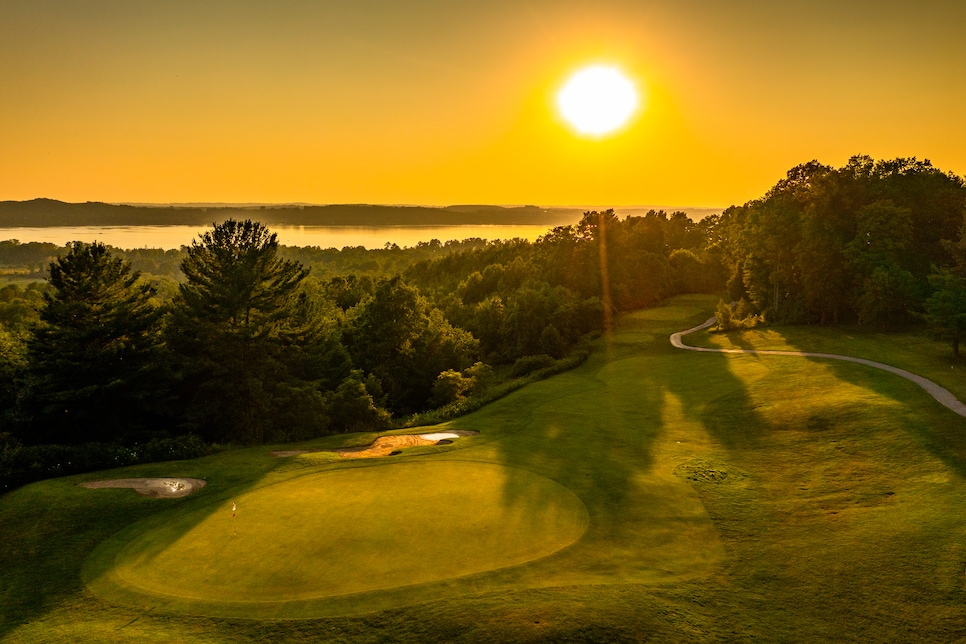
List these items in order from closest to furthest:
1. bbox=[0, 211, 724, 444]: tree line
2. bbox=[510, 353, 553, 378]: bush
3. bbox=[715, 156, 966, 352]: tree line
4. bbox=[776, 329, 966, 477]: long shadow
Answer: bbox=[776, 329, 966, 477]: long shadow < bbox=[0, 211, 724, 444]: tree line < bbox=[715, 156, 966, 352]: tree line < bbox=[510, 353, 553, 378]: bush

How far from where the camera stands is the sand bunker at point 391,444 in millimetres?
23922

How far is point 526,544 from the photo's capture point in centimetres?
1477

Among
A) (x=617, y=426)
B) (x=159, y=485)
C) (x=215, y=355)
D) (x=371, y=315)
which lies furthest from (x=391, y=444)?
(x=371, y=315)

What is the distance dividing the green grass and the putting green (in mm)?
72

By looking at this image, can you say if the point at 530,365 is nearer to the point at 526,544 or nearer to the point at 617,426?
the point at 617,426

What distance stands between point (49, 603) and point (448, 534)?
9582 millimetres

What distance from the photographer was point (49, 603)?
12.8 meters

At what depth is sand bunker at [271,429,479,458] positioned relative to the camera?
23.9 m

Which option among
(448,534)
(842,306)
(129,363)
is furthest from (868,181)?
(129,363)

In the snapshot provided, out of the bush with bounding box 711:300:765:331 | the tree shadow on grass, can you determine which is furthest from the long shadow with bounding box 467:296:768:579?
the tree shadow on grass

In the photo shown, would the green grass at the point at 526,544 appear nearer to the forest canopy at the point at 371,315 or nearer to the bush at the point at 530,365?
the forest canopy at the point at 371,315

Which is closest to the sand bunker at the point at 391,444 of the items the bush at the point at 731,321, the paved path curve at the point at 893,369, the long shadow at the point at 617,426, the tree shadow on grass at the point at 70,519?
the long shadow at the point at 617,426

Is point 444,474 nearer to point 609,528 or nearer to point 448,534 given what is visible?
point 448,534

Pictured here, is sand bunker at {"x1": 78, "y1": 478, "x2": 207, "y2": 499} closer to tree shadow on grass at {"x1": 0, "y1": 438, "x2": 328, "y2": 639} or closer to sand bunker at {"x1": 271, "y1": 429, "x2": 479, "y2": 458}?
tree shadow on grass at {"x1": 0, "y1": 438, "x2": 328, "y2": 639}
